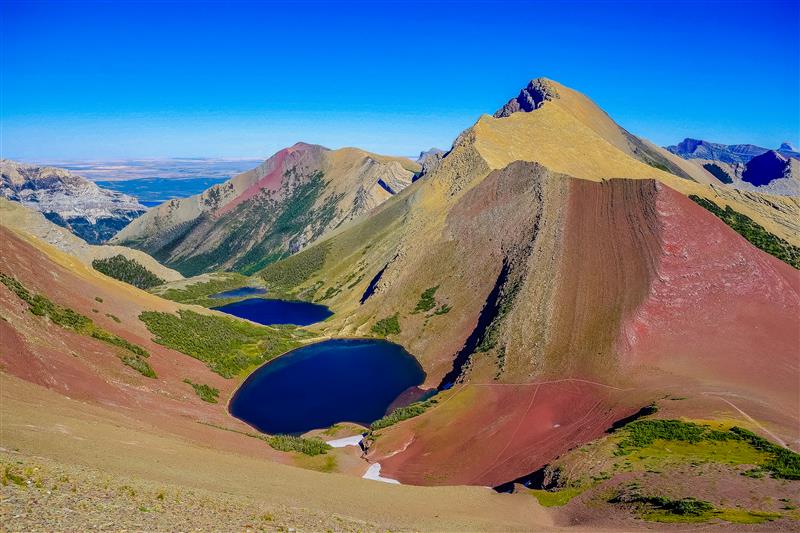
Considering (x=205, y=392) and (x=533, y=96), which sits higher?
(x=533, y=96)

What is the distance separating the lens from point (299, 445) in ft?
173

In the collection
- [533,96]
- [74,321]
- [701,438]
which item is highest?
[533,96]

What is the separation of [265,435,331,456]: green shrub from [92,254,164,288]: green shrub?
112 m

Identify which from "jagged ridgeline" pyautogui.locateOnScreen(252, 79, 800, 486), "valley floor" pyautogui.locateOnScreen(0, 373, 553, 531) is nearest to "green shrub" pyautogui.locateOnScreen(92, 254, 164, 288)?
"jagged ridgeline" pyautogui.locateOnScreen(252, 79, 800, 486)

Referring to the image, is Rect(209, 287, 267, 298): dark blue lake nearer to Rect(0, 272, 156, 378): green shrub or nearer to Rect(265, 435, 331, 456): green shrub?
Rect(0, 272, 156, 378): green shrub

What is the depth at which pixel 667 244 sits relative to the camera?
2702 inches

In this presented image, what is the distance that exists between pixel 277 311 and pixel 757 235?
111298mm

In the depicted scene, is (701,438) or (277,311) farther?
(277,311)

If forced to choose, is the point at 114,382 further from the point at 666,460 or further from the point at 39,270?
the point at 666,460

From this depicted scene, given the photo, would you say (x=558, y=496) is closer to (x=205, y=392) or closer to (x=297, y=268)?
(x=205, y=392)

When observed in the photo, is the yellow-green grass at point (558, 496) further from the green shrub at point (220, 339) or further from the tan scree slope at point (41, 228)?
the tan scree slope at point (41, 228)

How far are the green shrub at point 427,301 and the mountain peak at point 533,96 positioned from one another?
3357 inches

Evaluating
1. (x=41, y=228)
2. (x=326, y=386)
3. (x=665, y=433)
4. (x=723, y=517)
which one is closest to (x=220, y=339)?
(x=326, y=386)

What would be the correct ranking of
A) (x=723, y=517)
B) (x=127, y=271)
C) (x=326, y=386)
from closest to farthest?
1. (x=723, y=517)
2. (x=326, y=386)
3. (x=127, y=271)
